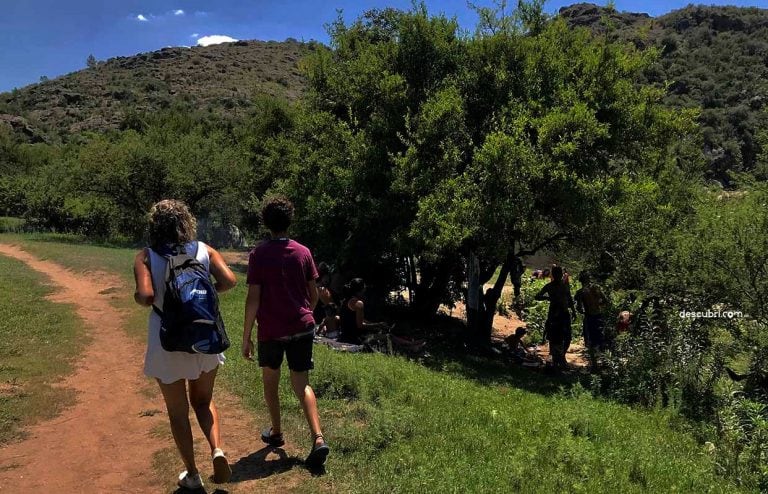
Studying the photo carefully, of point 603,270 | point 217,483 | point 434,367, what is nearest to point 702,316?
point 603,270

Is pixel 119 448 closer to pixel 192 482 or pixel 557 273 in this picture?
pixel 192 482

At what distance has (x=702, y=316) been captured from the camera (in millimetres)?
8773

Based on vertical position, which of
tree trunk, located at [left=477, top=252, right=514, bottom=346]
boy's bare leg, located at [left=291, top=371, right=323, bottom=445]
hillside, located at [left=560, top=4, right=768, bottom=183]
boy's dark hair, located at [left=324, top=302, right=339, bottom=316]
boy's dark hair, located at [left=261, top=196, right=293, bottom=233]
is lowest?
tree trunk, located at [left=477, top=252, right=514, bottom=346]

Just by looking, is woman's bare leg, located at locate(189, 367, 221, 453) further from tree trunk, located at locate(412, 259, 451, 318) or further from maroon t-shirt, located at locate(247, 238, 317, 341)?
tree trunk, located at locate(412, 259, 451, 318)

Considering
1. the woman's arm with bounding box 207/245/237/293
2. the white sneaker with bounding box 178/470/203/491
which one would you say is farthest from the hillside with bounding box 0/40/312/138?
the white sneaker with bounding box 178/470/203/491

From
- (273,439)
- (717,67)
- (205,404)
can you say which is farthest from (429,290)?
(717,67)

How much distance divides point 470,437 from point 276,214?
101 inches

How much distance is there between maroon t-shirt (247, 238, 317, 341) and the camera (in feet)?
14.3

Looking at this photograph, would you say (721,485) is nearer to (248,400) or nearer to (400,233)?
(248,400)

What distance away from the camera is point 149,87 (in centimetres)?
8269

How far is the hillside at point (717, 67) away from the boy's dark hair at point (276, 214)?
36.8 m

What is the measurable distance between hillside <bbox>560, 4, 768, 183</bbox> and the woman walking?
3768 centimetres

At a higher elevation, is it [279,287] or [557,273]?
[279,287]

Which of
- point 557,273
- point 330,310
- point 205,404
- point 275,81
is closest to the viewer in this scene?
point 205,404
